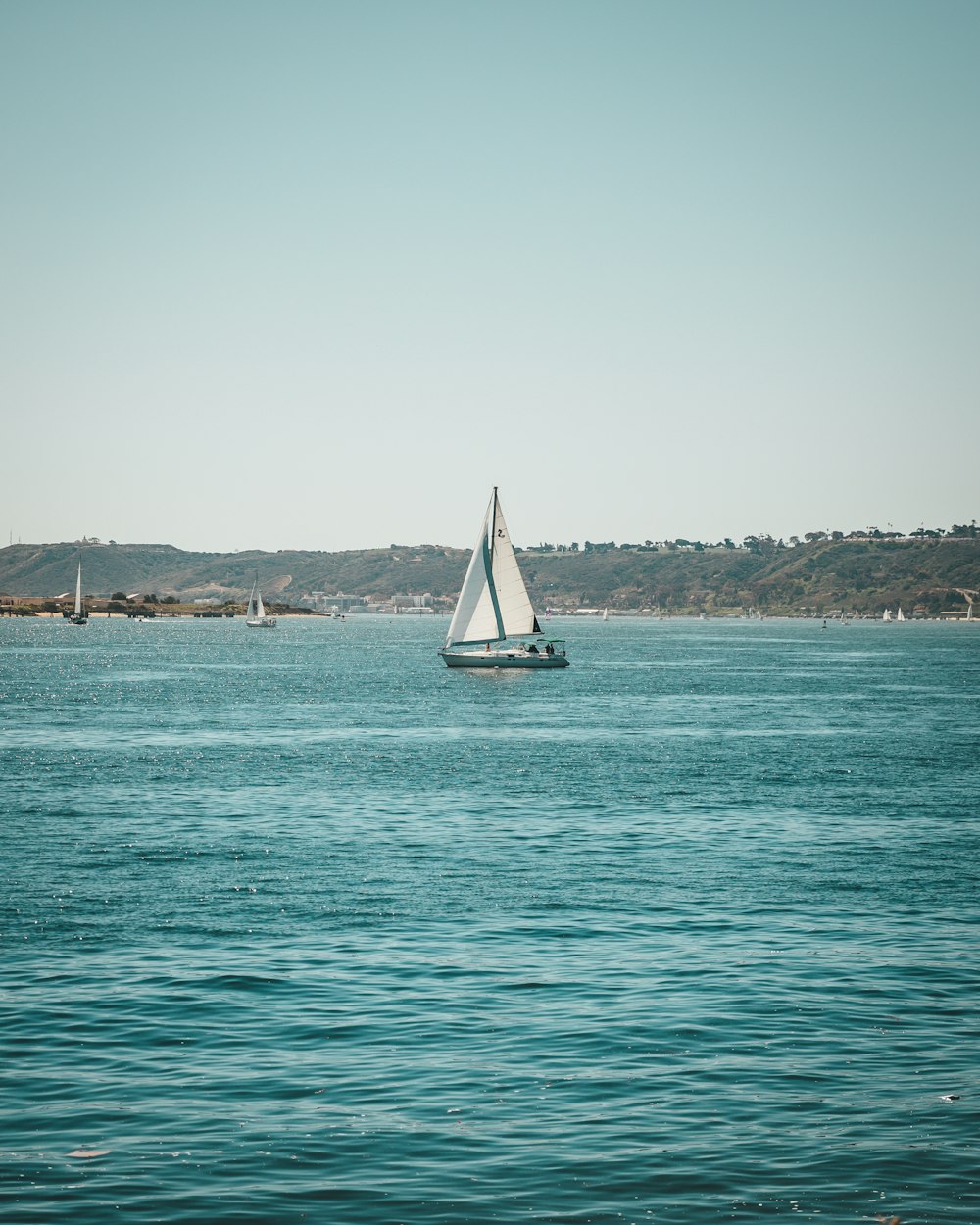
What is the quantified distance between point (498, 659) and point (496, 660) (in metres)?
0.35

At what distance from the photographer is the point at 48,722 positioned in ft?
279

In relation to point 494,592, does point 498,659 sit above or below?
below

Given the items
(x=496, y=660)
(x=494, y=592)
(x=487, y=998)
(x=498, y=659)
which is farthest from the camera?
(x=496, y=660)

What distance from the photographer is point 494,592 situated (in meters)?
133

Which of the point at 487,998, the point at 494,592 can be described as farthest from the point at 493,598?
the point at 487,998

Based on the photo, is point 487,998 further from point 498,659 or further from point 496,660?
point 496,660

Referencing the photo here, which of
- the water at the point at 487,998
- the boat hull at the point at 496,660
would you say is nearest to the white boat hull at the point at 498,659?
the boat hull at the point at 496,660

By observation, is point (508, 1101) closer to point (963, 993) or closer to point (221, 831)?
point (963, 993)

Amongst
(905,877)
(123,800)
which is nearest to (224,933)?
(905,877)

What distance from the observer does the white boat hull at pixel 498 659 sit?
139375 millimetres

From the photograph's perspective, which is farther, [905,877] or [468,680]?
[468,680]

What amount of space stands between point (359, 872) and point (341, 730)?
4724 cm

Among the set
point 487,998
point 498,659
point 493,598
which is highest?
point 493,598

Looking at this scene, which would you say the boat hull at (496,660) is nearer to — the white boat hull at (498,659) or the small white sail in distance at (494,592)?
the white boat hull at (498,659)
